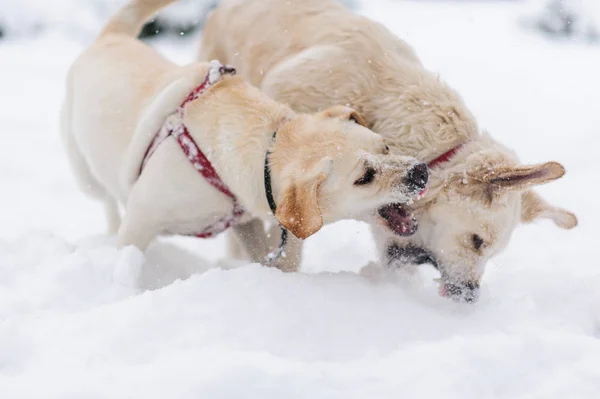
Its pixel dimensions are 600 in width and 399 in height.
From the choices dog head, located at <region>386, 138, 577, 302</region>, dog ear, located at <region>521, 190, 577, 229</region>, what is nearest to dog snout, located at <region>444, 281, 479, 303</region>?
dog head, located at <region>386, 138, 577, 302</region>

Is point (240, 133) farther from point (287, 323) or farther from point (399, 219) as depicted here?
point (287, 323)

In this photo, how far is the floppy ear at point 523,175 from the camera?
2.93 m

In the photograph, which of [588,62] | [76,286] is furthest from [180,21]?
[76,286]

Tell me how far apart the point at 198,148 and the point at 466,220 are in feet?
4.20

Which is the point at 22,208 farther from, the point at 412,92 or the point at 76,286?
the point at 412,92

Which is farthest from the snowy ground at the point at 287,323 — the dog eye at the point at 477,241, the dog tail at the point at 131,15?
the dog tail at the point at 131,15

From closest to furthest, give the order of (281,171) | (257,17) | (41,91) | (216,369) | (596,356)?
1. (216,369)
2. (596,356)
3. (281,171)
4. (257,17)
5. (41,91)

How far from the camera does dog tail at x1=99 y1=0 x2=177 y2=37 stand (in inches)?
175

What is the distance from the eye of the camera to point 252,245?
390 cm

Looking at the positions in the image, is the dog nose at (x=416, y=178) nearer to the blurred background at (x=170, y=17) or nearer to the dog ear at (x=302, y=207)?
the dog ear at (x=302, y=207)

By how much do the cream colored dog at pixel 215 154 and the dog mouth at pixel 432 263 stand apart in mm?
465

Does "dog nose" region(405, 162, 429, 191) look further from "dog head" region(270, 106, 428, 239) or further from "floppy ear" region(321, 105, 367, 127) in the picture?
"floppy ear" region(321, 105, 367, 127)

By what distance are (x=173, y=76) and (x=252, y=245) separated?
1.00 meters

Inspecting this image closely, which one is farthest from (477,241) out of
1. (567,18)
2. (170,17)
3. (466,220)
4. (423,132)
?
(170,17)
